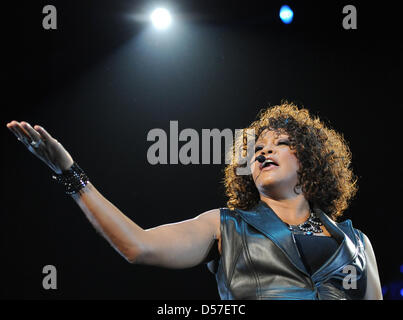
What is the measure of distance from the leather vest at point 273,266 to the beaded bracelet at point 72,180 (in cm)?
63

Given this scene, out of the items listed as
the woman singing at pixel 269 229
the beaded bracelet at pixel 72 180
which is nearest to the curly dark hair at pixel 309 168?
the woman singing at pixel 269 229

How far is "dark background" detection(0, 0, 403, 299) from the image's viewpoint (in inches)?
128

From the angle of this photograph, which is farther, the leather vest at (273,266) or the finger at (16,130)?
the leather vest at (273,266)

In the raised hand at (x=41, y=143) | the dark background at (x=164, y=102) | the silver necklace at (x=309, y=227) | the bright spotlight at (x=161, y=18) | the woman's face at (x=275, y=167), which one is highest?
the bright spotlight at (x=161, y=18)

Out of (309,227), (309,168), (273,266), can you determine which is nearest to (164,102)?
(309,168)

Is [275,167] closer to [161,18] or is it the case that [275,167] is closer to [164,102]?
[164,102]

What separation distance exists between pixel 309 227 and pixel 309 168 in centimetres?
32

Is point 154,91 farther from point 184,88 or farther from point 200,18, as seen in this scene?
point 200,18

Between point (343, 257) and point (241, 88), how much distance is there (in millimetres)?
2136

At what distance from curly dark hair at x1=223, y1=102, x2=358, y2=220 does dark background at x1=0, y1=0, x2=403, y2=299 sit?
1.22 meters

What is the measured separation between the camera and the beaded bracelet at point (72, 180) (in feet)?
4.48

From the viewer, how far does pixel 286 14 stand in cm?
351

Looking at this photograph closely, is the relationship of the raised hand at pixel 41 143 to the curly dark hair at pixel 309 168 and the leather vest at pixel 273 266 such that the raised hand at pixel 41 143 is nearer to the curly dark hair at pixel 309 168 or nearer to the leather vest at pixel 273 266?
the leather vest at pixel 273 266

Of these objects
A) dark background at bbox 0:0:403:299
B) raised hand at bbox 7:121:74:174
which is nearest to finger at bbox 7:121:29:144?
raised hand at bbox 7:121:74:174
